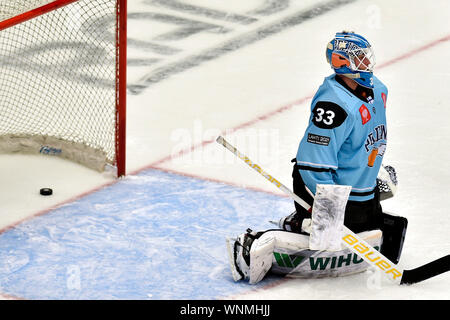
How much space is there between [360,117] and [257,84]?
2764mm

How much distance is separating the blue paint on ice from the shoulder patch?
0.76 m

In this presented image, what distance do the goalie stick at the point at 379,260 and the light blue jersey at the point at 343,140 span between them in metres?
0.16

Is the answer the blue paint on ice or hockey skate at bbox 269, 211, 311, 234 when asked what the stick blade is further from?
the blue paint on ice

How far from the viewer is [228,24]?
8539 millimetres

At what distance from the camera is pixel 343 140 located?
4.73 meters

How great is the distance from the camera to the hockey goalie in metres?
4.68

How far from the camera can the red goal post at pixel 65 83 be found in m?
6.01

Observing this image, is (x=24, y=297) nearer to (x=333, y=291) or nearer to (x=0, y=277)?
(x=0, y=277)

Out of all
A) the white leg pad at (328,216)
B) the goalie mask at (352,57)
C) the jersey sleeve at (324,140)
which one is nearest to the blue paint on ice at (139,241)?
A: the white leg pad at (328,216)

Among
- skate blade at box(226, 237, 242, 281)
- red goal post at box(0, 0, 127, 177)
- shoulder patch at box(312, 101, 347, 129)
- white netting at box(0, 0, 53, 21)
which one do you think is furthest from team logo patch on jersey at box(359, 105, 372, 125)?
white netting at box(0, 0, 53, 21)

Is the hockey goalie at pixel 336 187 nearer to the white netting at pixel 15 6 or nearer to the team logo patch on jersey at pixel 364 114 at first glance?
the team logo patch on jersey at pixel 364 114

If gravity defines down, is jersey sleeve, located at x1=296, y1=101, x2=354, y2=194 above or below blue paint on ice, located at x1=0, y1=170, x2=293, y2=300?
A: above

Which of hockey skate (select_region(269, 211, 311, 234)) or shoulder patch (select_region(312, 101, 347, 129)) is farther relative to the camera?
hockey skate (select_region(269, 211, 311, 234))

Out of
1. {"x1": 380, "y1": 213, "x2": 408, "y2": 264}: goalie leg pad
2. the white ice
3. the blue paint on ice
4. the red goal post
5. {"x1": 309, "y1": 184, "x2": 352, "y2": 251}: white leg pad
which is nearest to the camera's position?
{"x1": 309, "y1": 184, "x2": 352, "y2": 251}: white leg pad
